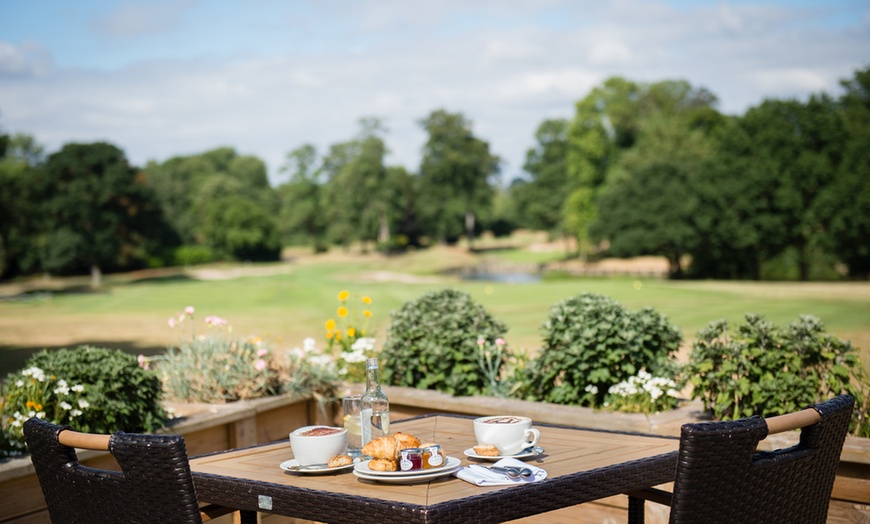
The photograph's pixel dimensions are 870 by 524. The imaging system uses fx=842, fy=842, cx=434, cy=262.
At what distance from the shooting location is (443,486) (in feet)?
8.07

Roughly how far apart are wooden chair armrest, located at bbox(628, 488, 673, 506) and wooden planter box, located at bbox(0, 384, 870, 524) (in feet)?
1.22

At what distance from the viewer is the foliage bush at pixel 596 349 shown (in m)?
4.96

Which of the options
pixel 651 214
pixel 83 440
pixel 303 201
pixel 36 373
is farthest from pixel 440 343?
pixel 303 201

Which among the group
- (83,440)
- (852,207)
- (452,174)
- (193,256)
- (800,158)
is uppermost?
(452,174)

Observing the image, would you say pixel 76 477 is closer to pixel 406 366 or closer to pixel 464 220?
pixel 406 366

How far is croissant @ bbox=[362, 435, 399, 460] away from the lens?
2.55 m

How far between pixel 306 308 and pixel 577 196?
34667 millimetres

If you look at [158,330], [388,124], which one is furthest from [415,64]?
[158,330]

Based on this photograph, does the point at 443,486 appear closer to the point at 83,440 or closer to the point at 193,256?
the point at 83,440

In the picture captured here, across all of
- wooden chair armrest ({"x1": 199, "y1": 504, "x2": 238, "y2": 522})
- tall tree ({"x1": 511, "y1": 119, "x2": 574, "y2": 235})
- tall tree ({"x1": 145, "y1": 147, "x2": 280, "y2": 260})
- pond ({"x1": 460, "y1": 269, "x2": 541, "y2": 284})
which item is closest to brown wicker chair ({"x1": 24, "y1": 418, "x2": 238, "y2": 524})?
wooden chair armrest ({"x1": 199, "y1": 504, "x2": 238, "y2": 522})

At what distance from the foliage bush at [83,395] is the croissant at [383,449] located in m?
2.24

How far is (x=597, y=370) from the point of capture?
494 centimetres

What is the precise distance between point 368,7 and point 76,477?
2693cm

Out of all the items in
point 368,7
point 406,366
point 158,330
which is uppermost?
point 368,7
